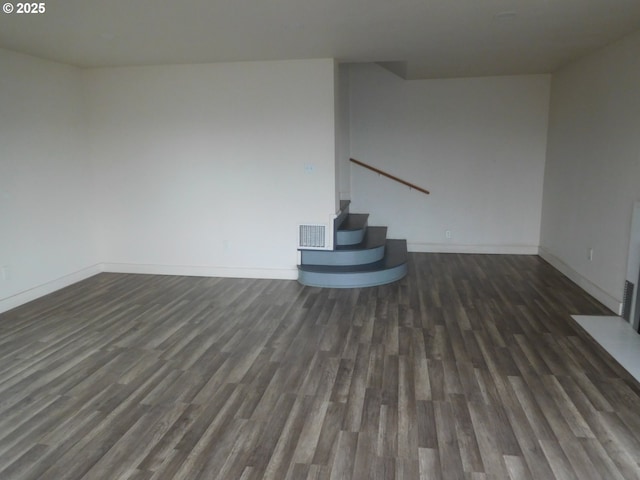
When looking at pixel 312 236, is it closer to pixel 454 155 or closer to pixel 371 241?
pixel 371 241

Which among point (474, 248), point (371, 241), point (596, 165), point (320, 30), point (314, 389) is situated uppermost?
point (320, 30)

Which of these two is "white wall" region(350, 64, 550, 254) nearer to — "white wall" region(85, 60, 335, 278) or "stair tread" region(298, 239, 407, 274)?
"stair tread" region(298, 239, 407, 274)

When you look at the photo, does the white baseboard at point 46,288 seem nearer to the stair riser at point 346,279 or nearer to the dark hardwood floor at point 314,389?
the dark hardwood floor at point 314,389

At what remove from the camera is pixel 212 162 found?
18.9 ft

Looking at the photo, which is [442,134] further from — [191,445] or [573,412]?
[191,445]

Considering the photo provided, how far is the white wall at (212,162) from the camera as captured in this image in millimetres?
5457

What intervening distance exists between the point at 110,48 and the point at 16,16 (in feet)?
3.96

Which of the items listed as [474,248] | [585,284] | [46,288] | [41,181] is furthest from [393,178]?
[46,288]

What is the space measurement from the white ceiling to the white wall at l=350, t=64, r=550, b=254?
4.00ft

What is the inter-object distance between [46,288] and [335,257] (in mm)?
3484

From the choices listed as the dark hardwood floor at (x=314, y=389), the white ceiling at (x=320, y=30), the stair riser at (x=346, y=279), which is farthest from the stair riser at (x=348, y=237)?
the white ceiling at (x=320, y=30)

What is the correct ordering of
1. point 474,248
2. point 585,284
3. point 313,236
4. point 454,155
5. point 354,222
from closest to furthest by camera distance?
1. point 585,284
2. point 313,236
3. point 354,222
4. point 454,155
5. point 474,248

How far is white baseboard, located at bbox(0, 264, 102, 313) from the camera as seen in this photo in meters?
4.82

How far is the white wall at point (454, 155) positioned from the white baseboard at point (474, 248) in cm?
2
